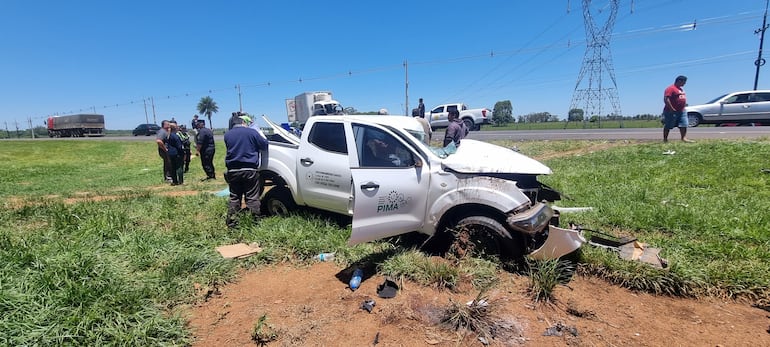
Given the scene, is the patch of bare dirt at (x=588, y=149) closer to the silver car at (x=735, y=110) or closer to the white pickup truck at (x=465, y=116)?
the silver car at (x=735, y=110)

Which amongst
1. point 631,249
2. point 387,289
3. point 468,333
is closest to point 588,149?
point 631,249

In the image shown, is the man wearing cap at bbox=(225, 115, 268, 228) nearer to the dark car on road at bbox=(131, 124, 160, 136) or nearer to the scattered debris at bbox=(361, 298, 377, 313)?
the scattered debris at bbox=(361, 298, 377, 313)

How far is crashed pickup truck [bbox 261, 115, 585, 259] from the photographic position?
3.30 metres

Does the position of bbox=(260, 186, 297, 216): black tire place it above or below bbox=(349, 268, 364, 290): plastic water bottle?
above

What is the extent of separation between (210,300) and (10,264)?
1.82m

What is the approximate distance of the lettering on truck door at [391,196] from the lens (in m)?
3.50

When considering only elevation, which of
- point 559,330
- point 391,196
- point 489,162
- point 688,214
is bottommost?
point 559,330

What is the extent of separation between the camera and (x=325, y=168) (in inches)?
182

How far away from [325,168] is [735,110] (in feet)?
64.9

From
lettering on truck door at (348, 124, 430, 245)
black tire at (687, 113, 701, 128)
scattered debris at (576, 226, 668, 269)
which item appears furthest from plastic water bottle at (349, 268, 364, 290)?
black tire at (687, 113, 701, 128)

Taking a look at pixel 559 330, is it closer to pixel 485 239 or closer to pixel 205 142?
pixel 485 239

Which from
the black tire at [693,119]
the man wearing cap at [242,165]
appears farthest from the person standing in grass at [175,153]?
the black tire at [693,119]

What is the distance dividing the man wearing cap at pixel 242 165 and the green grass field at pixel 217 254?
42 centimetres

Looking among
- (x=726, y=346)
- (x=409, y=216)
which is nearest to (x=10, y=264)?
(x=409, y=216)
